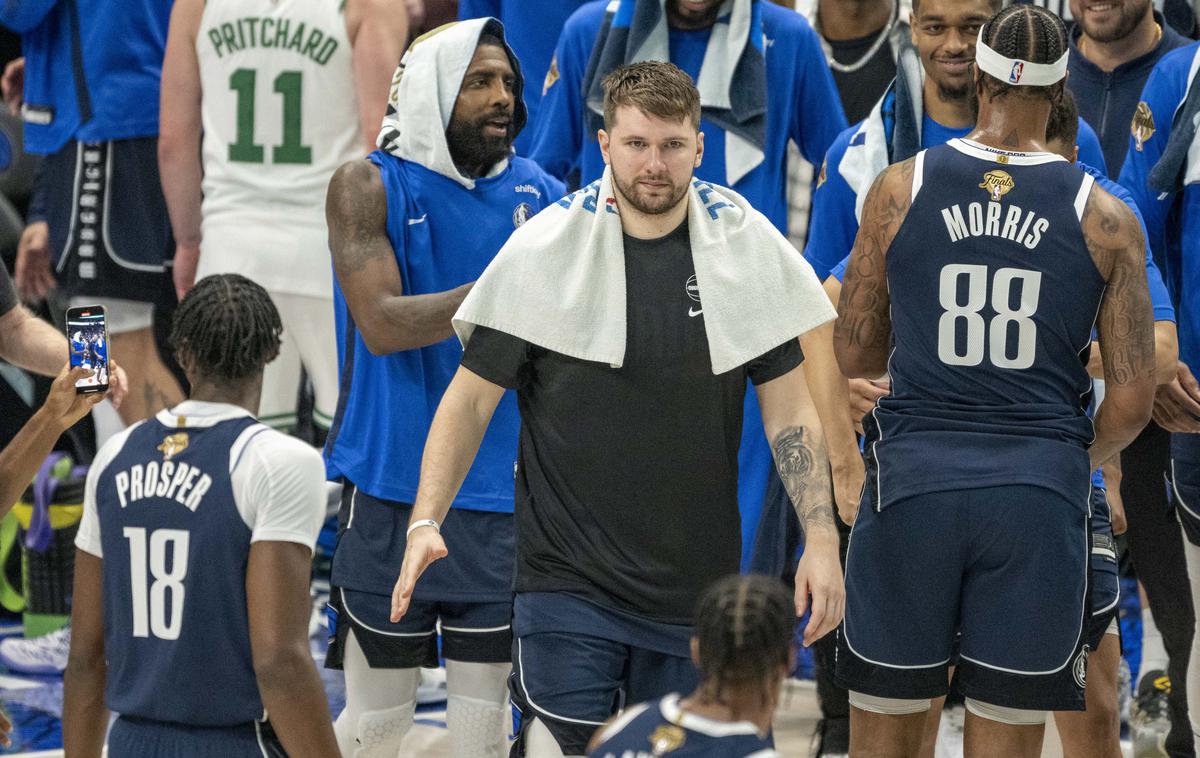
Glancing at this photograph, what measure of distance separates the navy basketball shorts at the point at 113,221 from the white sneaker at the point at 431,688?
2.00 metres

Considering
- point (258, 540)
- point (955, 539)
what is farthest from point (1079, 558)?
point (258, 540)

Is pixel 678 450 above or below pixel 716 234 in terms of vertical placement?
below

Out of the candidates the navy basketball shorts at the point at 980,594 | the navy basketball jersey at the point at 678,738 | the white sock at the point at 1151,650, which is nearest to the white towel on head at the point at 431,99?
the navy basketball shorts at the point at 980,594

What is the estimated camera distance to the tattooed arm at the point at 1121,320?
4.11 metres

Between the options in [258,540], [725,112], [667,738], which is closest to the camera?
[667,738]

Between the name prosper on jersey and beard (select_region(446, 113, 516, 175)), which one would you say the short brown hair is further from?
the name prosper on jersey

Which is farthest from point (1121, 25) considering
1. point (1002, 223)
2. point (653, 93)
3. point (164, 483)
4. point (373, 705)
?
point (164, 483)

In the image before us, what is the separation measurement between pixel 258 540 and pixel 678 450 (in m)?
0.95

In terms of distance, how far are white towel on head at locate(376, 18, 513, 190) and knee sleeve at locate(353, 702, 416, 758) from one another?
1536 mm

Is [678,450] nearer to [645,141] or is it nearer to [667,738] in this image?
[645,141]

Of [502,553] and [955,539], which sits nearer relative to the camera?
[955,539]

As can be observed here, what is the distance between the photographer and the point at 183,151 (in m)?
7.20

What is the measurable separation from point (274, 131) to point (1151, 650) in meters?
3.74

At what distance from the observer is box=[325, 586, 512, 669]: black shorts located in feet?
17.0
